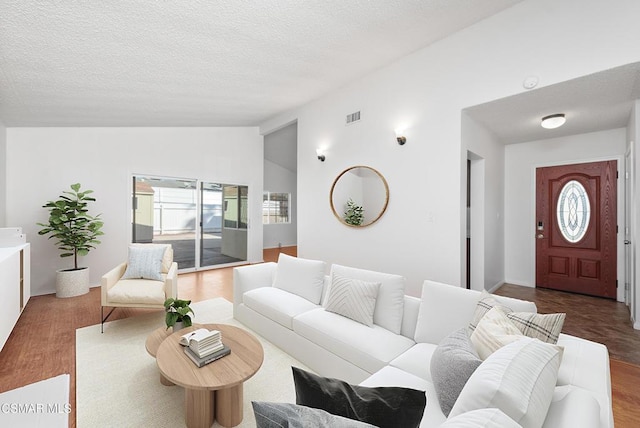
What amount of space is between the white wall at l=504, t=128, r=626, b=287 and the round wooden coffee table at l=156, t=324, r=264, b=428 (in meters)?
4.82

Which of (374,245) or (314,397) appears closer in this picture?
(314,397)

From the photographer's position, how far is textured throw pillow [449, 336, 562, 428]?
2.79ft

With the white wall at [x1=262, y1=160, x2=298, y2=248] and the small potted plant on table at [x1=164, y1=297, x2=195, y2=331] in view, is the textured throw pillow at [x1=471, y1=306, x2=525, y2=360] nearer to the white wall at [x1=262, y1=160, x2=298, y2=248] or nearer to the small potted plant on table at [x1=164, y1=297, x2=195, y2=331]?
the small potted plant on table at [x1=164, y1=297, x2=195, y2=331]

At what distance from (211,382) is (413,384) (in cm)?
108

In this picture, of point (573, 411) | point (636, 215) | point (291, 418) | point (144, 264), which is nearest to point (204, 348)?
point (291, 418)

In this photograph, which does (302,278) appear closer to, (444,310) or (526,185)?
(444,310)

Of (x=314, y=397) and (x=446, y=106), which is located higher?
(x=446, y=106)

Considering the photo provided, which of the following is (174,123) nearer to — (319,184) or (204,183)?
(204,183)

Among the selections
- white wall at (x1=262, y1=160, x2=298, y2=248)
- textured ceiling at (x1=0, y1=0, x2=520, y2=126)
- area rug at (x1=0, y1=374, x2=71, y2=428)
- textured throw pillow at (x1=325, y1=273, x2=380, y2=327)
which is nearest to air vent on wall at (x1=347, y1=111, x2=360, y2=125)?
textured ceiling at (x1=0, y1=0, x2=520, y2=126)

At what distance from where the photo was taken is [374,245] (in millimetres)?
4020

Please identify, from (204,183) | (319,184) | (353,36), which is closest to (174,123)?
(204,183)

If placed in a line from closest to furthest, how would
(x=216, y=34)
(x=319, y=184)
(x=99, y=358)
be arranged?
(x=99, y=358) → (x=216, y=34) → (x=319, y=184)

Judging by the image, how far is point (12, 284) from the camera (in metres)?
2.76

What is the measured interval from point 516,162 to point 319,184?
337 cm
